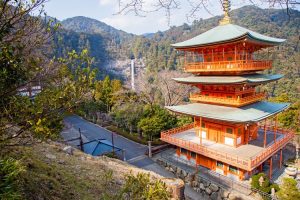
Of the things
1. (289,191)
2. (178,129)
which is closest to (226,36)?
(178,129)

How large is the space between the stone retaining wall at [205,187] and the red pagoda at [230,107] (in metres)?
1.27

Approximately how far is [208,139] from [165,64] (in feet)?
215

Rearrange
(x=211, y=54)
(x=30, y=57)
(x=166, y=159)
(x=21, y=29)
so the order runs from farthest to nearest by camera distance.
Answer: (x=166, y=159), (x=211, y=54), (x=30, y=57), (x=21, y=29)

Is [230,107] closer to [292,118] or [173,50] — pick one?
[292,118]

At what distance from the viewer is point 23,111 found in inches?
160

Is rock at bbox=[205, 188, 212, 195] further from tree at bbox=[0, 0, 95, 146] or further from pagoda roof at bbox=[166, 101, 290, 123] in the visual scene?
tree at bbox=[0, 0, 95, 146]

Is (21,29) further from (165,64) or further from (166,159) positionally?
(165,64)

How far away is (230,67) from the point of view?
1434cm

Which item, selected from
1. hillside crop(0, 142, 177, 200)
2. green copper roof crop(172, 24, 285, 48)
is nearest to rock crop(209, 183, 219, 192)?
hillside crop(0, 142, 177, 200)

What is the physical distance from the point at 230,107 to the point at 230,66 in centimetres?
278

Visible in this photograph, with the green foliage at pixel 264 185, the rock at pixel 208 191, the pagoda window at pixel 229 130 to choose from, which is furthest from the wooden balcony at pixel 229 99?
the rock at pixel 208 191

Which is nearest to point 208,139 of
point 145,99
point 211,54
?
point 211,54

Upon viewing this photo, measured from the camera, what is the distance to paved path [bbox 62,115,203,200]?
52.7 feet

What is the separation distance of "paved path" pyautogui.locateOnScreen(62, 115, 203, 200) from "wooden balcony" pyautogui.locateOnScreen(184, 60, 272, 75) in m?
7.88
